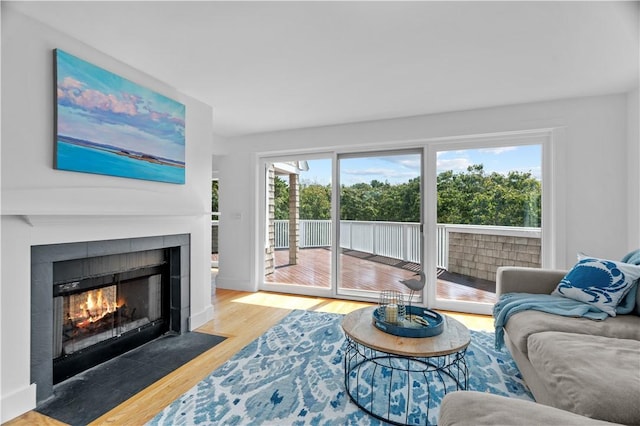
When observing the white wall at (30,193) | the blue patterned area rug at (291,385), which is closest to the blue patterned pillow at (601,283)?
the blue patterned area rug at (291,385)

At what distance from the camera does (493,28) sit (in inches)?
76.1

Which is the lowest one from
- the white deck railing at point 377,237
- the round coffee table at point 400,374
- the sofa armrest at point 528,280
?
the round coffee table at point 400,374

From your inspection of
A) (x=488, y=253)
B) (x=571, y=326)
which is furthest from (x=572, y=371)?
(x=488, y=253)

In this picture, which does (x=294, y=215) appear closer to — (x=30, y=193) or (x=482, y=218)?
(x=482, y=218)

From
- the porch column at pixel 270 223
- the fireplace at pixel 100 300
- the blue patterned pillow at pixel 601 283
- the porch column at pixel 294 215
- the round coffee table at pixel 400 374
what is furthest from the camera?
the porch column at pixel 270 223

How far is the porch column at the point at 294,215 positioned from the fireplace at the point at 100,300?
1.70m

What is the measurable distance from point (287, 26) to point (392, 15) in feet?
2.10

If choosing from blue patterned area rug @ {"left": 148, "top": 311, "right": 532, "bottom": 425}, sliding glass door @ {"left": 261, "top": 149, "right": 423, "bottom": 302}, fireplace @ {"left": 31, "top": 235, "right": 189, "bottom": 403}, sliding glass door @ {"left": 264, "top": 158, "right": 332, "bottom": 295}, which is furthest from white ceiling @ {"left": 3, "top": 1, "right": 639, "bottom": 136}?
blue patterned area rug @ {"left": 148, "top": 311, "right": 532, "bottom": 425}

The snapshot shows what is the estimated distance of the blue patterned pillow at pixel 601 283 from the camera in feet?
6.55

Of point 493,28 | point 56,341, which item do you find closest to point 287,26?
point 493,28

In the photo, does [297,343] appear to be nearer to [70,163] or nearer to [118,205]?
[118,205]

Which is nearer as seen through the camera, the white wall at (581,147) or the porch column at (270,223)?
the white wall at (581,147)

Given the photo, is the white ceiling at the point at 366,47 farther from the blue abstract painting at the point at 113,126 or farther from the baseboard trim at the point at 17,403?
the baseboard trim at the point at 17,403

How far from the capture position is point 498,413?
2.97ft
